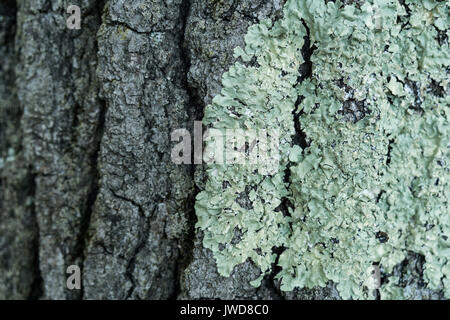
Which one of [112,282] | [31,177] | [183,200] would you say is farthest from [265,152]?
[31,177]

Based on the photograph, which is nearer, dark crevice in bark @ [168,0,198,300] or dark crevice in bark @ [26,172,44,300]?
dark crevice in bark @ [168,0,198,300]

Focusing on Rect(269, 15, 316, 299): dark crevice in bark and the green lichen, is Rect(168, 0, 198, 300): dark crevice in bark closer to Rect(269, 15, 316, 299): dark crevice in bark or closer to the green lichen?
the green lichen

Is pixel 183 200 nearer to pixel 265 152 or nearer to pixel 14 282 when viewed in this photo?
pixel 265 152

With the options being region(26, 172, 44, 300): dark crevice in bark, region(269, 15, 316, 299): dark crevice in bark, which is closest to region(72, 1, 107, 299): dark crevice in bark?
region(26, 172, 44, 300): dark crevice in bark

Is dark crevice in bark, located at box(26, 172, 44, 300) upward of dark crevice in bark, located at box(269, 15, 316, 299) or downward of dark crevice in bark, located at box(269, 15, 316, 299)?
downward

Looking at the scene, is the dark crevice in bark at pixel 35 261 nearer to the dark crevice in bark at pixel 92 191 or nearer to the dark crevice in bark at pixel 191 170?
the dark crevice in bark at pixel 92 191

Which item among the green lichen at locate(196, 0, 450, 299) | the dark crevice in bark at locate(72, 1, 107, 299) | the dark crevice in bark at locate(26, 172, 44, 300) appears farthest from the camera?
the dark crevice in bark at locate(26, 172, 44, 300)

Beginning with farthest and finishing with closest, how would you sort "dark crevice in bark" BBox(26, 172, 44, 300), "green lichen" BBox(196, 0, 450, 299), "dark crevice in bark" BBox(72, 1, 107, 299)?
"dark crevice in bark" BBox(26, 172, 44, 300) < "dark crevice in bark" BBox(72, 1, 107, 299) < "green lichen" BBox(196, 0, 450, 299)

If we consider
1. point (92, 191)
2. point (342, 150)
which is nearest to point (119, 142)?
point (92, 191)
